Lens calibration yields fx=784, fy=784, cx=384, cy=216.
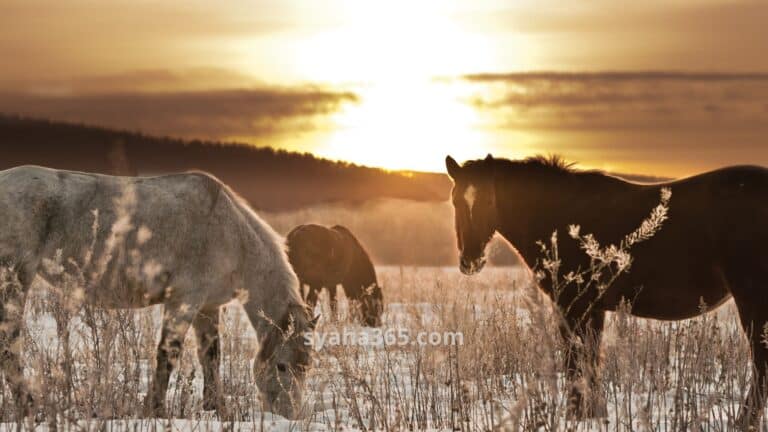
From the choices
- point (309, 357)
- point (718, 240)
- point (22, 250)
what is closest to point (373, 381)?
point (309, 357)

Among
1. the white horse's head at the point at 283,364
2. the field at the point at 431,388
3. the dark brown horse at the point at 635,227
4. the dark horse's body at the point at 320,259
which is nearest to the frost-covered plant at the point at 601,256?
the dark brown horse at the point at 635,227

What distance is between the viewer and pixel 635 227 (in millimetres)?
6078

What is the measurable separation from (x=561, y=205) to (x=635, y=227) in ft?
2.09

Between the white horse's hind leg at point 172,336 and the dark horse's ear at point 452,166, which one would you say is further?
the dark horse's ear at point 452,166

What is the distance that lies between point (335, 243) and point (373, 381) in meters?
8.52

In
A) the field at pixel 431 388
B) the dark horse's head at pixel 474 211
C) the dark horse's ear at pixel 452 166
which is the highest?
the dark horse's ear at pixel 452 166

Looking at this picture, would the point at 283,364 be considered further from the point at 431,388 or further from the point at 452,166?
the point at 452,166

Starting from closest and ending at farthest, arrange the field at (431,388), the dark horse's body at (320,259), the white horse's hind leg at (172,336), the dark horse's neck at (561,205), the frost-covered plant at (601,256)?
the frost-covered plant at (601,256) < the field at (431,388) < the dark horse's neck at (561,205) < the white horse's hind leg at (172,336) < the dark horse's body at (320,259)

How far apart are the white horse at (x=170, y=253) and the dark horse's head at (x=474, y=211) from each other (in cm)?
145

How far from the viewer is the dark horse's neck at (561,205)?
6.16m

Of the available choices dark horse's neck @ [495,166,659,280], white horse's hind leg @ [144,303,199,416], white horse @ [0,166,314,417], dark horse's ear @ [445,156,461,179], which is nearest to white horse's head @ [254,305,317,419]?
white horse @ [0,166,314,417]

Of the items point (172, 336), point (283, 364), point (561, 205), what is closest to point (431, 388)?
point (283, 364)

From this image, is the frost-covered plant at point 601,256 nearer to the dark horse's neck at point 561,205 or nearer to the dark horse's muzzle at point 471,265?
the dark horse's neck at point 561,205

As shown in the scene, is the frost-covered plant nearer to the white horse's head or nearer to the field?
the field
